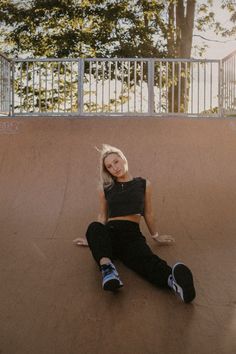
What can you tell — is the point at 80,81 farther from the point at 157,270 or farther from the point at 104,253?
the point at 157,270

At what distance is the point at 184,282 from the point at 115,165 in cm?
137

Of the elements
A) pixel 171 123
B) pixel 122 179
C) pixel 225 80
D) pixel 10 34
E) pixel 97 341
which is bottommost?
pixel 97 341

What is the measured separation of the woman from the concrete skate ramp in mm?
123

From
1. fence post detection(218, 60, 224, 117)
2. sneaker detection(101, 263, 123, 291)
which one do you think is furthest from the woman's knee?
fence post detection(218, 60, 224, 117)

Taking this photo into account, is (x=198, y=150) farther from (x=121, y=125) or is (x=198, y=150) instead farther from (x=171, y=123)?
(x=121, y=125)

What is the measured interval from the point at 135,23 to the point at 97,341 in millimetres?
14465

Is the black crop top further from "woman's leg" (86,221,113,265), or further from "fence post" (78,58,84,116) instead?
"fence post" (78,58,84,116)

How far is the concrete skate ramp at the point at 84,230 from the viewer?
2.71 meters

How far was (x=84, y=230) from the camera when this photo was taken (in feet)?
15.7

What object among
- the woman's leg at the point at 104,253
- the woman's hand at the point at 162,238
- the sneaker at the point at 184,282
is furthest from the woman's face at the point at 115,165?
the sneaker at the point at 184,282

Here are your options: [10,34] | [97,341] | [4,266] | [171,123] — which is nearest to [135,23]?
[10,34]

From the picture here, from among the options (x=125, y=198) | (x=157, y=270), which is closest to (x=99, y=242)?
(x=157, y=270)

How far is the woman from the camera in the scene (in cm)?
Result: 310

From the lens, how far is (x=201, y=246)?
436 cm
